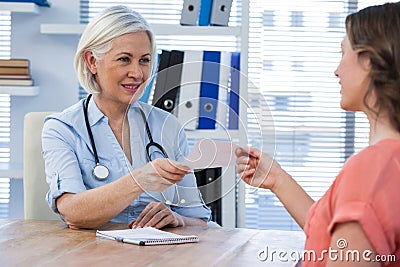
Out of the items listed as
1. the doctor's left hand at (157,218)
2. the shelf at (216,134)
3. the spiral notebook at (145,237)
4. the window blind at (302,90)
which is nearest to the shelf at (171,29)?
the window blind at (302,90)

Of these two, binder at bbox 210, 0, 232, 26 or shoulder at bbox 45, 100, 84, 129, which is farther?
binder at bbox 210, 0, 232, 26

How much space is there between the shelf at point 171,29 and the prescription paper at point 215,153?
1.42 metres

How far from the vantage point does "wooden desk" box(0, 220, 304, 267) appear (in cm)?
179

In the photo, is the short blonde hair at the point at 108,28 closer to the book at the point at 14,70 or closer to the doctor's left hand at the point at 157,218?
the doctor's left hand at the point at 157,218

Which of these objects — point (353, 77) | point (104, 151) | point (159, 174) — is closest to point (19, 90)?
point (104, 151)

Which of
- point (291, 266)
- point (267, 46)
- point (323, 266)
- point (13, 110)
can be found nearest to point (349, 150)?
point (267, 46)

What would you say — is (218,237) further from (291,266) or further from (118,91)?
(118,91)

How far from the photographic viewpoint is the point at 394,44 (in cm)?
126

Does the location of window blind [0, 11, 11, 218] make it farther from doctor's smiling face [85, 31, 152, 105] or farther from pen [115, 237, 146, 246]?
pen [115, 237, 146, 246]

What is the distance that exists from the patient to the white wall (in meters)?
2.45

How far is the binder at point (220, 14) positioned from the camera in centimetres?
331

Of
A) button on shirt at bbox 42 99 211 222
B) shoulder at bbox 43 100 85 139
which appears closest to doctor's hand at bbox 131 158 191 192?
button on shirt at bbox 42 99 211 222

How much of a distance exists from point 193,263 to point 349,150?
7.38 feet

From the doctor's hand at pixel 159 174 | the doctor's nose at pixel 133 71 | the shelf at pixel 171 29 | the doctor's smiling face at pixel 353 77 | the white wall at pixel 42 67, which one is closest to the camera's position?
the doctor's smiling face at pixel 353 77
